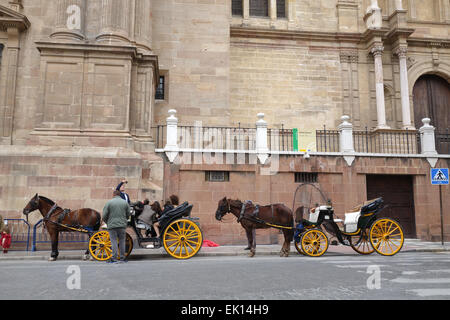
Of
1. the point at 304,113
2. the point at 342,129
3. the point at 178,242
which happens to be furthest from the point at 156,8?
the point at 178,242

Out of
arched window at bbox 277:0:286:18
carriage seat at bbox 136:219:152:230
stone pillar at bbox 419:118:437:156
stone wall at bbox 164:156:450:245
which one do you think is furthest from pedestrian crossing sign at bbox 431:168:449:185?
arched window at bbox 277:0:286:18

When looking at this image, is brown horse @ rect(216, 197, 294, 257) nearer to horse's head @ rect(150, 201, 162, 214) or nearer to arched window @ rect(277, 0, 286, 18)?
horse's head @ rect(150, 201, 162, 214)

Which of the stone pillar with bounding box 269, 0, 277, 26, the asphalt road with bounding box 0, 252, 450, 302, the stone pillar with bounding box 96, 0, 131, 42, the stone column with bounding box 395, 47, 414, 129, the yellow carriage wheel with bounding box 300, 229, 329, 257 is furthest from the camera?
the stone pillar with bounding box 269, 0, 277, 26

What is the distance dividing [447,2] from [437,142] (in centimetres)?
853

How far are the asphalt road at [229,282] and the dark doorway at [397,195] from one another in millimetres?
8065

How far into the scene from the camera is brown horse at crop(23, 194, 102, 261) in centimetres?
999

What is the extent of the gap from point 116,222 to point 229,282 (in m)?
3.88

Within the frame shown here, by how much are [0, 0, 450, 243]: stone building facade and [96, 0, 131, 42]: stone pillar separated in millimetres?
56

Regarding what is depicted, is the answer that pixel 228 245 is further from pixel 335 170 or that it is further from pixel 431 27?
pixel 431 27

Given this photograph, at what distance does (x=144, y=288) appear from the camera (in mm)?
5781

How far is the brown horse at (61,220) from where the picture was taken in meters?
9.99

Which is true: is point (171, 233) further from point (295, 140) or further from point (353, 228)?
point (295, 140)

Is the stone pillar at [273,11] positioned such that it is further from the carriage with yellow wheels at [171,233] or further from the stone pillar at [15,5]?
the carriage with yellow wheels at [171,233]

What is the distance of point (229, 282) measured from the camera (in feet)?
20.6
